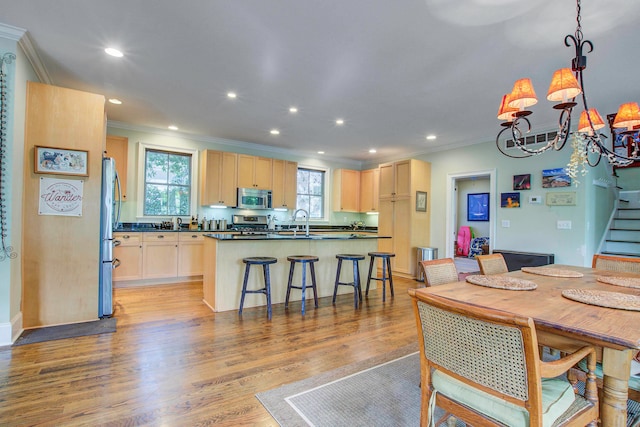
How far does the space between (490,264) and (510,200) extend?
3.02 meters

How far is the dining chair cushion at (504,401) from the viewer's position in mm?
1107

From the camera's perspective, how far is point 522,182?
501 centimetres

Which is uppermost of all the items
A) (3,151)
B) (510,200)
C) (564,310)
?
(3,151)

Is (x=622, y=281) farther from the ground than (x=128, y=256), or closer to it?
farther from the ground

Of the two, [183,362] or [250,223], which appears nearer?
[183,362]

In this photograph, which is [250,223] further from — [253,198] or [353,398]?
[353,398]

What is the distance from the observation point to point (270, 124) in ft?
16.6

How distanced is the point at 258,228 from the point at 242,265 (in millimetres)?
2654

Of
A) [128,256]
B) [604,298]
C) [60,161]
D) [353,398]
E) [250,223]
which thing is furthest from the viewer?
[250,223]

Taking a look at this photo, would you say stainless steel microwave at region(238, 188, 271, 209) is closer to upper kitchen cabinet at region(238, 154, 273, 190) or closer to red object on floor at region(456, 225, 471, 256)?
upper kitchen cabinet at region(238, 154, 273, 190)

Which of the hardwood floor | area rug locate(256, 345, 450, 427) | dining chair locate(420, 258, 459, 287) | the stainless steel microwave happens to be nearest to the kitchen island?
→ the hardwood floor

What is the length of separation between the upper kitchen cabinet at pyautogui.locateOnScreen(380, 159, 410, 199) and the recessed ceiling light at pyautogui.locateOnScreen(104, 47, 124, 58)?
4.89 m

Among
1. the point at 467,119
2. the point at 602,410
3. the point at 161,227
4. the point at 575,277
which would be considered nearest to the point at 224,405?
the point at 602,410

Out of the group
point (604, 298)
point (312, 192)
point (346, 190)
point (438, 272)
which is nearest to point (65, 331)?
point (438, 272)
